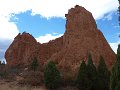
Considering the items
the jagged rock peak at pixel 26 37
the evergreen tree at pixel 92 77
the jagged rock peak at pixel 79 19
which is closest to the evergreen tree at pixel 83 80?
the evergreen tree at pixel 92 77

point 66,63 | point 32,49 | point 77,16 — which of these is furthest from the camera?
point 32,49

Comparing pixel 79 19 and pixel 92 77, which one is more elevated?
pixel 79 19

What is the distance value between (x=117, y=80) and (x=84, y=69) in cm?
2816

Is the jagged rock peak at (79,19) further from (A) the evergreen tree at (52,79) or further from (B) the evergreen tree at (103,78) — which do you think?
(B) the evergreen tree at (103,78)

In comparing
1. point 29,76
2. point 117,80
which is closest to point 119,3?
point 117,80

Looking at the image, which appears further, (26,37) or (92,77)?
(26,37)

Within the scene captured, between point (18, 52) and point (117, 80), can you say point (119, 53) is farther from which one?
point (18, 52)

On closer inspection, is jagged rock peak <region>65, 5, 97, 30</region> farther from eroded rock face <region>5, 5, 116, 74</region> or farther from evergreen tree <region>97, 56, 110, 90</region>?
evergreen tree <region>97, 56, 110, 90</region>

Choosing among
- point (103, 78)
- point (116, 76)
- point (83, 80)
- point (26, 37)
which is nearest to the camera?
point (116, 76)

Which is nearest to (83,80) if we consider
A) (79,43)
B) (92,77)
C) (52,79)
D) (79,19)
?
(92,77)

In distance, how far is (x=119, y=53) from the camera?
30.8 metres

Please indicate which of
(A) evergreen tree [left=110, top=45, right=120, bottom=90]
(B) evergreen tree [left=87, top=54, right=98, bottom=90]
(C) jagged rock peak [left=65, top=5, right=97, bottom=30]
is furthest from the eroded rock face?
(A) evergreen tree [left=110, top=45, right=120, bottom=90]

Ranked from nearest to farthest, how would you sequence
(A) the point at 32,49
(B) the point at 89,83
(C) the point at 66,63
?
(B) the point at 89,83 → (C) the point at 66,63 → (A) the point at 32,49

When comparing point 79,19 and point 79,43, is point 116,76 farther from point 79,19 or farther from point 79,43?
point 79,19
